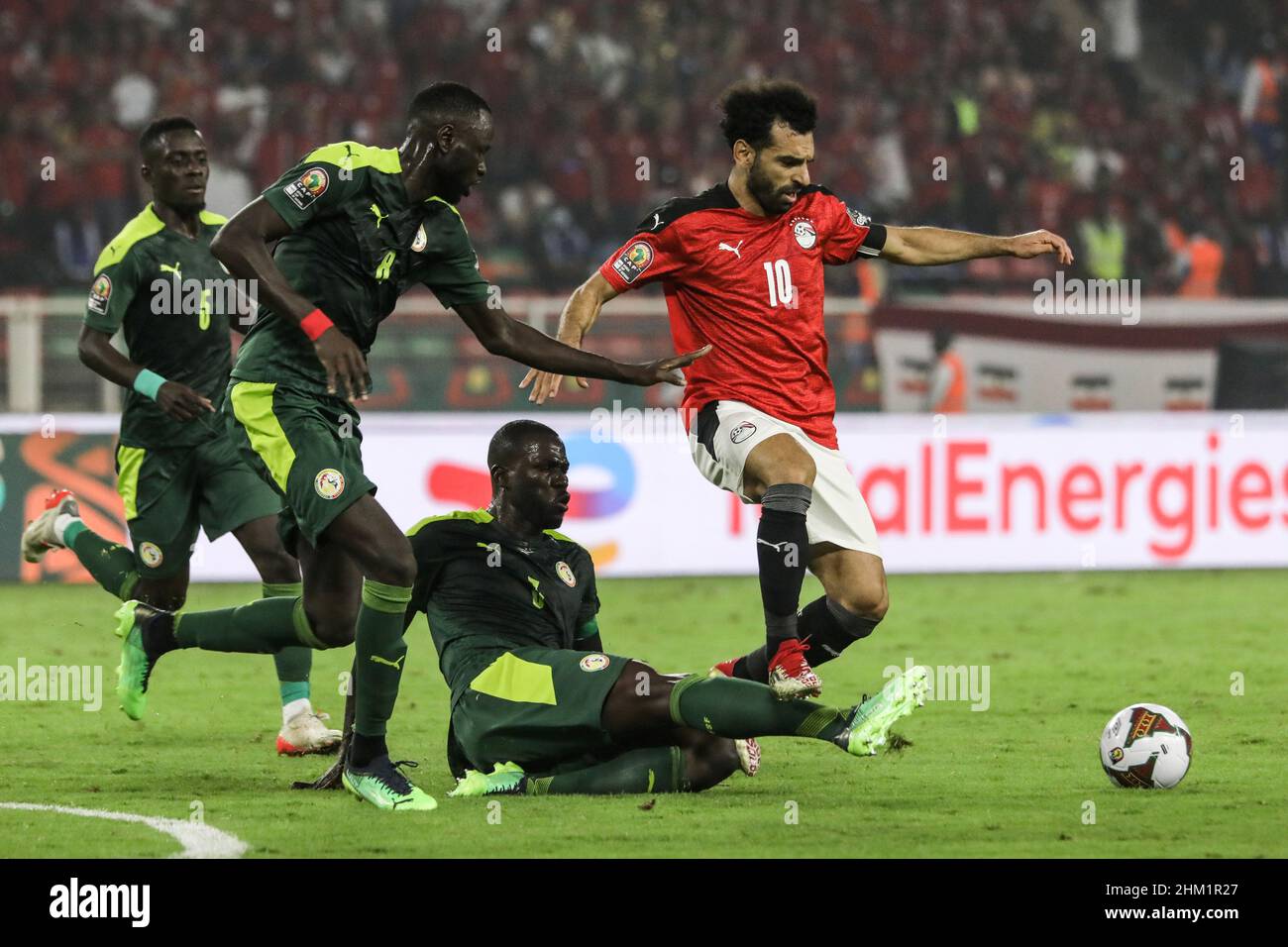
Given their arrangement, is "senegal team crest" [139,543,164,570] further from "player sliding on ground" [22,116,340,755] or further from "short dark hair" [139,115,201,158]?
"short dark hair" [139,115,201,158]

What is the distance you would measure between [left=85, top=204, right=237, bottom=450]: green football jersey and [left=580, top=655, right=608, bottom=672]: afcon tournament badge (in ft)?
7.71

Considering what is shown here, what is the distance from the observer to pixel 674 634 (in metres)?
10.7

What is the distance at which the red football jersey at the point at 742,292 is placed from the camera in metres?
6.83

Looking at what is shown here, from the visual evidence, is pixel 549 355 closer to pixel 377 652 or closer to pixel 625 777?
pixel 377 652

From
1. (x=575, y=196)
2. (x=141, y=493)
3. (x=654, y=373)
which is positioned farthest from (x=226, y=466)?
(x=575, y=196)

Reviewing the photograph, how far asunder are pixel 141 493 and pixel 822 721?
3.40 m

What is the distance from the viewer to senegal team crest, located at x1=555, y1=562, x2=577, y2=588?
20.9ft

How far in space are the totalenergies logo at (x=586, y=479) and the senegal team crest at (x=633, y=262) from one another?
6441mm

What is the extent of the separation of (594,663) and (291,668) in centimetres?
187

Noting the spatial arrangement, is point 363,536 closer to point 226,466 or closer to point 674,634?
point 226,466

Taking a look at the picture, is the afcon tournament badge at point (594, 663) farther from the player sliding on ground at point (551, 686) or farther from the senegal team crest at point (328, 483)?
the senegal team crest at point (328, 483)

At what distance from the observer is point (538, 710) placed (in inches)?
233

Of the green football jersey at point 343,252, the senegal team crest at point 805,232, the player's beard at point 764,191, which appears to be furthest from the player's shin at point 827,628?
the green football jersey at point 343,252

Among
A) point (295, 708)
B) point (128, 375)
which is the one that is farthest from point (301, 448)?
point (128, 375)
